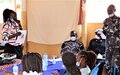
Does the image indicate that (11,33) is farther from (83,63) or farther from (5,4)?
(5,4)

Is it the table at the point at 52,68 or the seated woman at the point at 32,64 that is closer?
the seated woman at the point at 32,64

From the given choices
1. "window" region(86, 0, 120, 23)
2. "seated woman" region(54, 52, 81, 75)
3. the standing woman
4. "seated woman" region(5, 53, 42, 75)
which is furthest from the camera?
"window" region(86, 0, 120, 23)

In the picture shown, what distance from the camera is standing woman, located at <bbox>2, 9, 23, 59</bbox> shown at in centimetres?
389

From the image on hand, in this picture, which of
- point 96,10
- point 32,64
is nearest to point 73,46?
point 32,64

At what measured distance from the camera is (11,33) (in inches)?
153

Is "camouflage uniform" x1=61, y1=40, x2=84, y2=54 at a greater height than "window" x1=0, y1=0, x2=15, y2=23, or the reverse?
"window" x1=0, y1=0, x2=15, y2=23

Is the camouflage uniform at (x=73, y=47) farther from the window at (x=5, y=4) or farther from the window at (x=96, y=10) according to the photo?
the window at (x=5, y=4)

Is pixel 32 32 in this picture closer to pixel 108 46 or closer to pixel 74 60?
pixel 108 46

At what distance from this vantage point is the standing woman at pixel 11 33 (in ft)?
12.8

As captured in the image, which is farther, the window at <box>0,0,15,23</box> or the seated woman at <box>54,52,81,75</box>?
the window at <box>0,0,15,23</box>

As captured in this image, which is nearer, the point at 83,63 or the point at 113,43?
the point at 83,63

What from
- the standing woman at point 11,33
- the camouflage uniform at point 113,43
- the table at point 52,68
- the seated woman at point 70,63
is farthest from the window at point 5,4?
the seated woman at point 70,63

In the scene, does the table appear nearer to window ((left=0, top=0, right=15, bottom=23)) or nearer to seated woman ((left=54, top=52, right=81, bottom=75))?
seated woman ((left=54, top=52, right=81, bottom=75))

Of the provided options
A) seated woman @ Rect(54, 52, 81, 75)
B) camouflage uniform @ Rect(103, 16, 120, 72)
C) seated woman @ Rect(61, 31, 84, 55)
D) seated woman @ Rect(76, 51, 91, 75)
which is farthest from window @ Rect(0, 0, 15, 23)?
seated woman @ Rect(54, 52, 81, 75)
